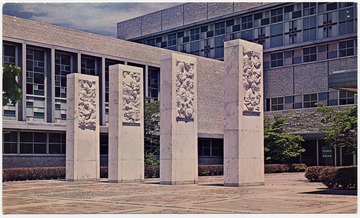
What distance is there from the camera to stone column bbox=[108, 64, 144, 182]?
101ft

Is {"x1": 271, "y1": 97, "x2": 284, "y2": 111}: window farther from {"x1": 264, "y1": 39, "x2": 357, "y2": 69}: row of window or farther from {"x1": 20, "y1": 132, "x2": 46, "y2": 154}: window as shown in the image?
{"x1": 20, "y1": 132, "x2": 46, "y2": 154}: window

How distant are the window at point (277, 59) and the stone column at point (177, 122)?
866 inches

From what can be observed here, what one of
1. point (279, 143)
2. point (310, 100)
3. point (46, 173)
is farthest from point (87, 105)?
point (310, 100)

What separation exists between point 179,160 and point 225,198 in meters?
8.67

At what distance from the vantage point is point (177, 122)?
1097 inches

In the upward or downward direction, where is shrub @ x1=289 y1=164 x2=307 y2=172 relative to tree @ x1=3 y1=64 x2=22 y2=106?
downward

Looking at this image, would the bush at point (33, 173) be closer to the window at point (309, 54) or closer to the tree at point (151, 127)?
the tree at point (151, 127)

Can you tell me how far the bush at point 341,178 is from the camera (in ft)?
73.4

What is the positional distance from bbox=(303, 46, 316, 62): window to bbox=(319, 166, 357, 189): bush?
24889mm

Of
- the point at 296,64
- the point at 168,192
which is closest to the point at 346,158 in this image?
the point at 296,64

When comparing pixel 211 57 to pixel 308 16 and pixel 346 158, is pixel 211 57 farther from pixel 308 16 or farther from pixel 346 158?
pixel 346 158

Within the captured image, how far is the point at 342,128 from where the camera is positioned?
30.5m

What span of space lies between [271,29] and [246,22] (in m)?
2.22

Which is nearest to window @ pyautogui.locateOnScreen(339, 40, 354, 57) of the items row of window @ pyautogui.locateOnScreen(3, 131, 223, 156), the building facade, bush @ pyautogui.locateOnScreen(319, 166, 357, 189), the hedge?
the building facade
